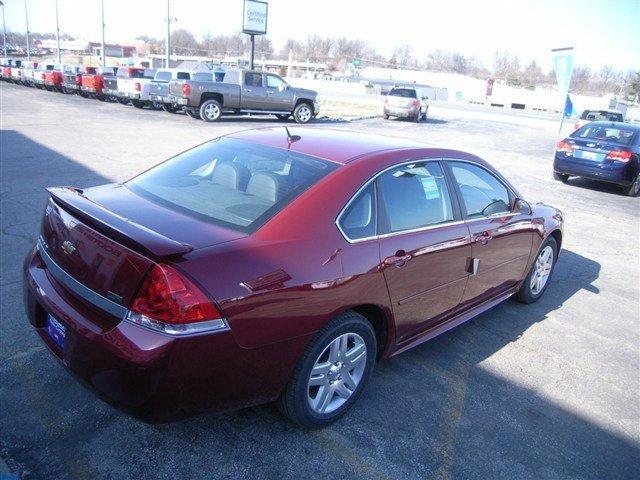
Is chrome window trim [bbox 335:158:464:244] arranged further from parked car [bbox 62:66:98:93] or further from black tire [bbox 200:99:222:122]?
parked car [bbox 62:66:98:93]

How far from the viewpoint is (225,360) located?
2326 mm

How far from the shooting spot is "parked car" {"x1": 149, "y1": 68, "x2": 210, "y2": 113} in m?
19.5

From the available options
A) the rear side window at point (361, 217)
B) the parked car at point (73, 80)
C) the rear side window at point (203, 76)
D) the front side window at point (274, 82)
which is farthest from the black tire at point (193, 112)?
the rear side window at point (361, 217)

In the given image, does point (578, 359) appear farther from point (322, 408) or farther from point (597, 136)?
point (597, 136)

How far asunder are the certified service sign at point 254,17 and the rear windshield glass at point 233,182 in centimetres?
2901

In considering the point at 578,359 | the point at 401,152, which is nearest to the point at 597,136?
the point at 578,359

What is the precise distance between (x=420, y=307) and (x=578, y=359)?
174cm

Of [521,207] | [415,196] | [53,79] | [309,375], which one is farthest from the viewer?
[53,79]

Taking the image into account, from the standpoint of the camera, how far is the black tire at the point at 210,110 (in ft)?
61.4

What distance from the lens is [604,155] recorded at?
11.8m

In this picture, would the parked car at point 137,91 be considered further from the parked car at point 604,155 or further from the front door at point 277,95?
the parked car at point 604,155

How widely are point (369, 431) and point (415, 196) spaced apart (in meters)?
1.50

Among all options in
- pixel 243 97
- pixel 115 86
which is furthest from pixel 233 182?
pixel 115 86

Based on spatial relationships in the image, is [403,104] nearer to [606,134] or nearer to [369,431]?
[606,134]
